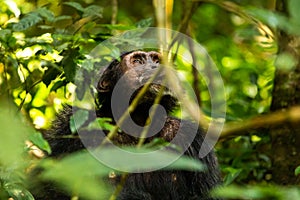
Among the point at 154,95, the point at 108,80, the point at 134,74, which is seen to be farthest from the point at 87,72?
the point at 108,80

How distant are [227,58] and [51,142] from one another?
2.50m

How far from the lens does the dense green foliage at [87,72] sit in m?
1.38

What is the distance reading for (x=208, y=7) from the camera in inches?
288

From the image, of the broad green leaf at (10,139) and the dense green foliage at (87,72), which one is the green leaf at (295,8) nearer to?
the dense green foliage at (87,72)

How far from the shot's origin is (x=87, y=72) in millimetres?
3742

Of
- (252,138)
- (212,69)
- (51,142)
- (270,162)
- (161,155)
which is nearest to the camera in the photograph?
(161,155)

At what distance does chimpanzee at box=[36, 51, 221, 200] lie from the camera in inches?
176

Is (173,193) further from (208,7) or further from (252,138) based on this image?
Answer: (208,7)

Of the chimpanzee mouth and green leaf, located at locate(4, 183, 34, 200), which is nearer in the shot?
green leaf, located at locate(4, 183, 34, 200)

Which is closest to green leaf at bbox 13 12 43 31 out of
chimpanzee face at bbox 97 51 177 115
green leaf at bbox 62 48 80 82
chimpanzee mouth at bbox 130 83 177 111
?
green leaf at bbox 62 48 80 82

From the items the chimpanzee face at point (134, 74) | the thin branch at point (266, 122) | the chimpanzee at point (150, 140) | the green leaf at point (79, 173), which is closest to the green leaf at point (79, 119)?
the thin branch at point (266, 122)

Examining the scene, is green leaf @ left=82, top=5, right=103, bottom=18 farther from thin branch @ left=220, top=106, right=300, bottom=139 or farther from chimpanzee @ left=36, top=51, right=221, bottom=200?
thin branch @ left=220, top=106, right=300, bottom=139

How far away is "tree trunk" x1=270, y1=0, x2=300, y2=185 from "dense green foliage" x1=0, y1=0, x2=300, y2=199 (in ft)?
0.29

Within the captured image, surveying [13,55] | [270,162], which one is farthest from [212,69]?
[13,55]
